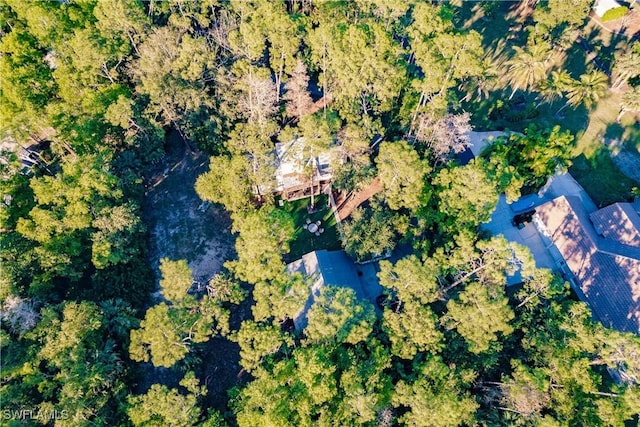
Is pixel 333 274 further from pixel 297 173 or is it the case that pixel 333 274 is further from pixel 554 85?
pixel 554 85

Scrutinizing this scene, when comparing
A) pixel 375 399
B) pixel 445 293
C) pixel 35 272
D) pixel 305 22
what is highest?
pixel 305 22

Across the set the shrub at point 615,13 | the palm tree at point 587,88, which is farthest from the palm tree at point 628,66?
the shrub at point 615,13

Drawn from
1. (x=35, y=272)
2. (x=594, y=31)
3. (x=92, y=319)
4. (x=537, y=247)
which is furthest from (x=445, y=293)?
(x=594, y=31)

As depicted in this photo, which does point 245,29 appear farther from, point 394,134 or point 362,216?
point 362,216

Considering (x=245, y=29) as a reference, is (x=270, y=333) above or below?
below

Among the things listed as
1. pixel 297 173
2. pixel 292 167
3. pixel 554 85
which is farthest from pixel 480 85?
pixel 292 167

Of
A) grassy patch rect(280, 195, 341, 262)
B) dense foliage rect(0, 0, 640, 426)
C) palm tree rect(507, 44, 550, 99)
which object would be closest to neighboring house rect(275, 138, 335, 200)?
grassy patch rect(280, 195, 341, 262)
